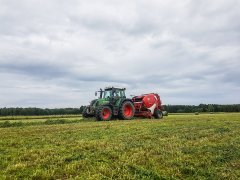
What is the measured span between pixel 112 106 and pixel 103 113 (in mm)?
1255

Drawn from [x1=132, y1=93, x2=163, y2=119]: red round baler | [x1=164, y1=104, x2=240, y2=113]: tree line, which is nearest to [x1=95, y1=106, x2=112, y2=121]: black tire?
[x1=132, y1=93, x2=163, y2=119]: red round baler

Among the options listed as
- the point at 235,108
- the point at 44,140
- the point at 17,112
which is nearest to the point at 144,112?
the point at 44,140

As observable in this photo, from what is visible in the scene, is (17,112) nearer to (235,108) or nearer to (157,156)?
(235,108)

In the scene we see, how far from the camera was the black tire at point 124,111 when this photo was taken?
23.6 meters

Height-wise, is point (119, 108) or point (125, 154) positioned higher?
point (119, 108)

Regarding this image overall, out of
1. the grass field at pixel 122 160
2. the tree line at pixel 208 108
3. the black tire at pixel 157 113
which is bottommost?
the grass field at pixel 122 160

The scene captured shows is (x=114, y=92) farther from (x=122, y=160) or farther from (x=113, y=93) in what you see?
(x=122, y=160)

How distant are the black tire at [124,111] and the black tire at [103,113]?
0.94m

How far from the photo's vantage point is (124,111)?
2431 cm

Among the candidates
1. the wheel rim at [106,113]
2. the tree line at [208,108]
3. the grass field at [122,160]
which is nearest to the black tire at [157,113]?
the wheel rim at [106,113]

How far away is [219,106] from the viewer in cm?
6856

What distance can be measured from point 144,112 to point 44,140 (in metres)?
16.7

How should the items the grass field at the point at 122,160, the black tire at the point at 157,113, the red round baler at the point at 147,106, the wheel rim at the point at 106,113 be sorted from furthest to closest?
the black tire at the point at 157,113
the red round baler at the point at 147,106
the wheel rim at the point at 106,113
the grass field at the point at 122,160

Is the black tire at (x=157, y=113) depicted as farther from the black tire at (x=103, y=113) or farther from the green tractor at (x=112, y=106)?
the black tire at (x=103, y=113)
